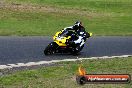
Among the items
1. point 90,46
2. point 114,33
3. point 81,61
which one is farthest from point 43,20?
point 81,61

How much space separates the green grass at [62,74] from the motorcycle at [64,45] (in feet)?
6.60

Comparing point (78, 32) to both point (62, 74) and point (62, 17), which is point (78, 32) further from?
point (62, 17)

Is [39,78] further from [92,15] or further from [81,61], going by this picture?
[92,15]

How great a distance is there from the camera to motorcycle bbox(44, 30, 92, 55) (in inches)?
826

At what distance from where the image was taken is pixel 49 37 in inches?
1062

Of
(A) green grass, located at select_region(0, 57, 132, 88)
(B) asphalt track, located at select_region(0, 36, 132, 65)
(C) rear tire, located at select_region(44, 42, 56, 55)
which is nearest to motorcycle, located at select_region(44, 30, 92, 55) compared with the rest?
(C) rear tire, located at select_region(44, 42, 56, 55)

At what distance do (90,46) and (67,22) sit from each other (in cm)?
1179

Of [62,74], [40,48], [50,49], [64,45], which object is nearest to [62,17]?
[40,48]

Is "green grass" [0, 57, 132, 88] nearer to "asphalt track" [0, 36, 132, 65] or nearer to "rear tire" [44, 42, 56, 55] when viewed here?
"asphalt track" [0, 36, 132, 65]

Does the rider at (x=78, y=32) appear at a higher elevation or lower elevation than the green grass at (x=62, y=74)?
higher

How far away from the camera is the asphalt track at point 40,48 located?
19844 mm

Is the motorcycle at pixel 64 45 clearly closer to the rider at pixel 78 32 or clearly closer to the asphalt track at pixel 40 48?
the rider at pixel 78 32

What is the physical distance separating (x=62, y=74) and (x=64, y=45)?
5508 mm

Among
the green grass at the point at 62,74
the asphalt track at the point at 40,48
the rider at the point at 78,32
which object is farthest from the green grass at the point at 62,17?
the green grass at the point at 62,74
